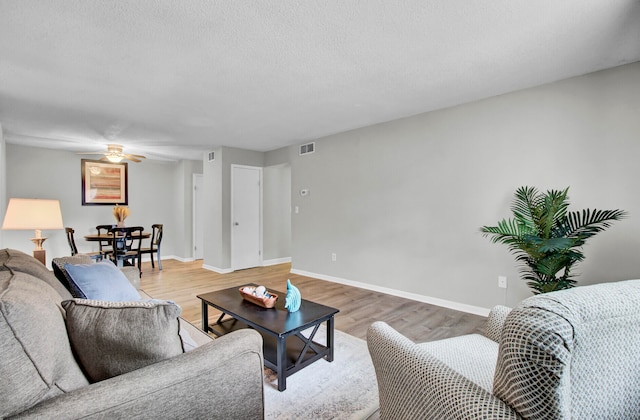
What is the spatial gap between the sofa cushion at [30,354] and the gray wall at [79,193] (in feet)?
19.4

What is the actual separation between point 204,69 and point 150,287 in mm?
3378

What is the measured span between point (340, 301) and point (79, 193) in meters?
5.48

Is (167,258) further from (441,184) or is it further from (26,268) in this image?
(441,184)

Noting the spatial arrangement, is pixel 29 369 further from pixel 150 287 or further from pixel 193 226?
pixel 193 226

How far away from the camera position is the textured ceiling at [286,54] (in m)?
1.76

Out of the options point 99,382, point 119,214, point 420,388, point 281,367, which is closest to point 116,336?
point 99,382

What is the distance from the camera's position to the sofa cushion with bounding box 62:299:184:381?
0.93 meters

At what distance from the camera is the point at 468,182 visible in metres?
3.27

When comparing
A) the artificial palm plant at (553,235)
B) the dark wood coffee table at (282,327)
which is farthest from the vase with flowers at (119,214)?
the artificial palm plant at (553,235)

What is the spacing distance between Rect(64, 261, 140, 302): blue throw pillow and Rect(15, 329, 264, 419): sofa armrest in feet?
2.52

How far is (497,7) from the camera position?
5.72ft

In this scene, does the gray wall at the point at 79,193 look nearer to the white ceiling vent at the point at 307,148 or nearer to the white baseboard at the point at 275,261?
the white baseboard at the point at 275,261

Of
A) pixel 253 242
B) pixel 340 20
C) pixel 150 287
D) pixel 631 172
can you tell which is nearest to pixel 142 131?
pixel 150 287

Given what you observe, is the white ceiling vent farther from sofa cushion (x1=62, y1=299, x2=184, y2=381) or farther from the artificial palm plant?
sofa cushion (x1=62, y1=299, x2=184, y2=381)
